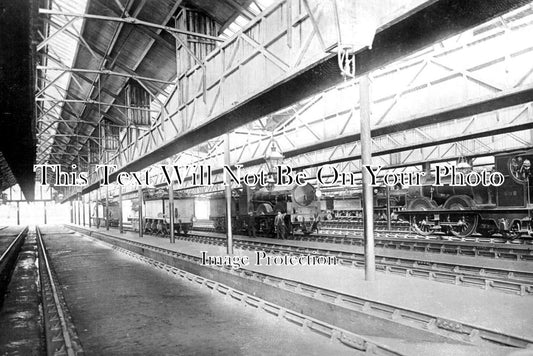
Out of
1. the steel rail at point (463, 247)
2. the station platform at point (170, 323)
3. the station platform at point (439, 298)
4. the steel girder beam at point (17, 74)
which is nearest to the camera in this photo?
the steel girder beam at point (17, 74)

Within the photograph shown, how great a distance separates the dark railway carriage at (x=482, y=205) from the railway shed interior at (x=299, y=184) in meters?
0.06

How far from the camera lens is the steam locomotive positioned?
17.0 metres

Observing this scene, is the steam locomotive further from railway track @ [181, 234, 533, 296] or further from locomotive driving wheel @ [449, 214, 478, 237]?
locomotive driving wheel @ [449, 214, 478, 237]

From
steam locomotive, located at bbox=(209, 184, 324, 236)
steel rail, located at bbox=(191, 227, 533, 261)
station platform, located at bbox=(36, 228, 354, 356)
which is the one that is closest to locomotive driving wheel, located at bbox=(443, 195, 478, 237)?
steel rail, located at bbox=(191, 227, 533, 261)

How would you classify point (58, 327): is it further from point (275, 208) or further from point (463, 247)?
point (275, 208)

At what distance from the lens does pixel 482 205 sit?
13.6m

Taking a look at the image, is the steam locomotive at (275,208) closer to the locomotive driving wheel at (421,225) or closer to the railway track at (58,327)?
the locomotive driving wheel at (421,225)

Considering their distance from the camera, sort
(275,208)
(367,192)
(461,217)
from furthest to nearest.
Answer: (275,208) < (461,217) < (367,192)

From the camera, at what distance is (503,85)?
321 inches

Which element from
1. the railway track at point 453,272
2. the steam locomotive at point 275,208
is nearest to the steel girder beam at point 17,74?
the railway track at point 453,272

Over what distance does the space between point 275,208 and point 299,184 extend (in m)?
1.71

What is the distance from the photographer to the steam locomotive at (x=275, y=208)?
671 inches

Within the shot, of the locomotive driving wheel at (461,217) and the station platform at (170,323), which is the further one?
the locomotive driving wheel at (461,217)

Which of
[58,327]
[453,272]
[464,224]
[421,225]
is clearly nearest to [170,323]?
[58,327]
